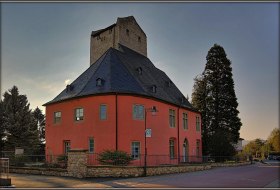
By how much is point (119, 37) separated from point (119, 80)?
10.1m

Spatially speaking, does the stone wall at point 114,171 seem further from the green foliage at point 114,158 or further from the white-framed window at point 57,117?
the white-framed window at point 57,117

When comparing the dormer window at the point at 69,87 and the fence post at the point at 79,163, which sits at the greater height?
the dormer window at the point at 69,87

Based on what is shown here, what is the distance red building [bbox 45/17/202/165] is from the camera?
28.9 meters

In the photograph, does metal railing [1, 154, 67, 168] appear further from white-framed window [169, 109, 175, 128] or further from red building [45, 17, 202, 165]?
white-framed window [169, 109, 175, 128]

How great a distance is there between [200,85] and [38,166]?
3381 centimetres

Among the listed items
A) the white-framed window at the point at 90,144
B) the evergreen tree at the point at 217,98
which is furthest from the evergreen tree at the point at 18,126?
the evergreen tree at the point at 217,98

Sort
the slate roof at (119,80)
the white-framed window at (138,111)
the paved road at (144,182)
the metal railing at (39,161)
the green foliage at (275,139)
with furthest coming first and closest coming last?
the green foliage at (275,139) < the slate roof at (119,80) < the white-framed window at (138,111) < the metal railing at (39,161) < the paved road at (144,182)

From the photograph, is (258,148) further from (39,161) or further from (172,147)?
(39,161)

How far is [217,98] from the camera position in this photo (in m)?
50.7

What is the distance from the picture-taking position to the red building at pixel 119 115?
28891 millimetres

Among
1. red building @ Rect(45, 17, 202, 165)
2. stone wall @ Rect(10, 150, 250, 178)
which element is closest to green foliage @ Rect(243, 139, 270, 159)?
red building @ Rect(45, 17, 202, 165)

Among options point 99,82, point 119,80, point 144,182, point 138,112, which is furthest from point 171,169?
point 99,82

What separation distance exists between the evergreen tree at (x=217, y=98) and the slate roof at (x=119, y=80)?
A: 458 inches

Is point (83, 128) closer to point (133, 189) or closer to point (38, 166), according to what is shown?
point (38, 166)
